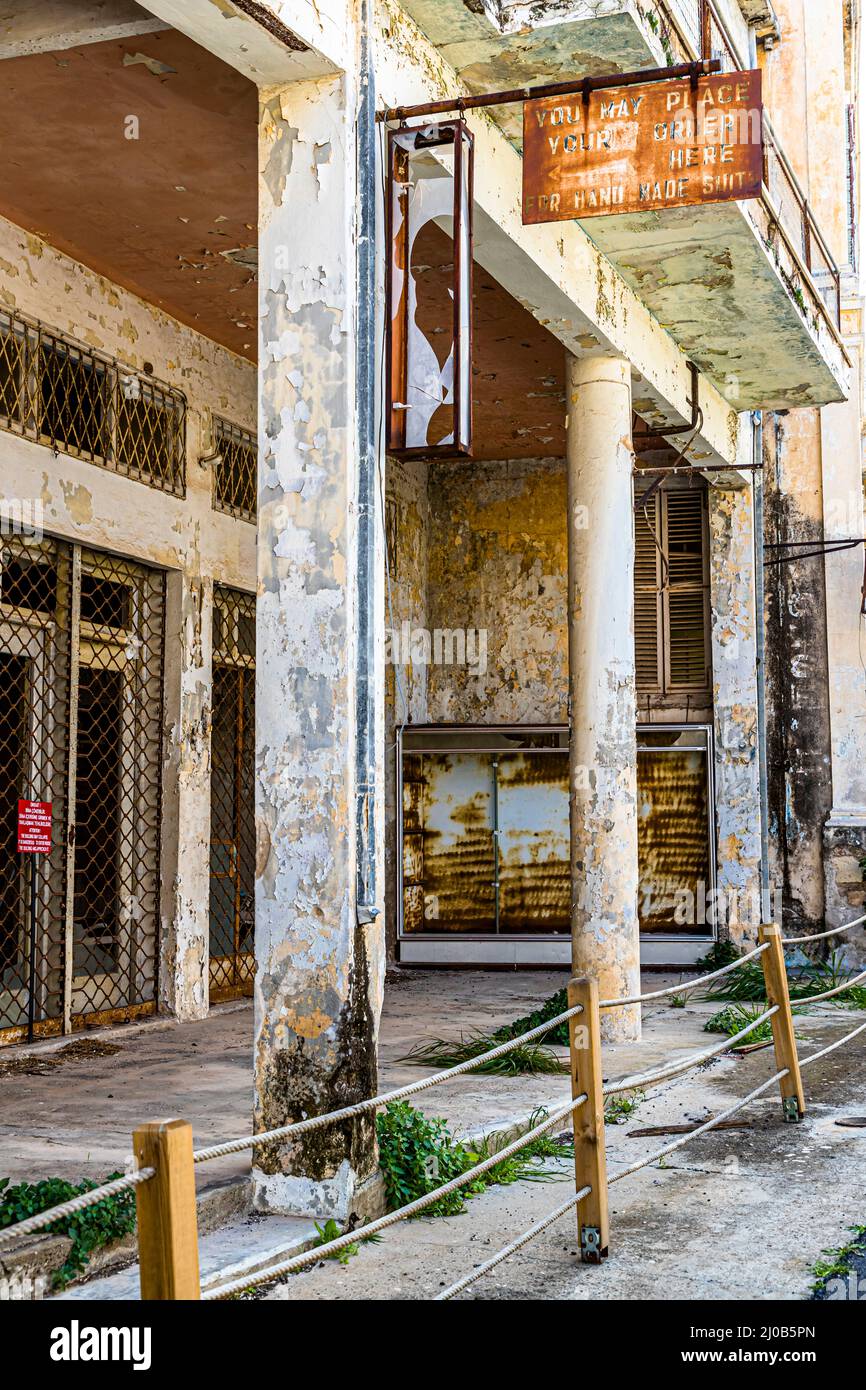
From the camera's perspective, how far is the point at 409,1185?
5086mm

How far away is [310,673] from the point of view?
4992mm

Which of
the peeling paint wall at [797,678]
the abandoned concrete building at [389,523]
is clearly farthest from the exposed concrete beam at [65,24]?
the peeling paint wall at [797,678]

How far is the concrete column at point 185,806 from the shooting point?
911 cm

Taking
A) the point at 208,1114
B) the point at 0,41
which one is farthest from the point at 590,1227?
the point at 0,41

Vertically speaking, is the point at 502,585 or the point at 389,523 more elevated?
the point at 389,523

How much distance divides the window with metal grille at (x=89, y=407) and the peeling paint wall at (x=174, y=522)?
88mm

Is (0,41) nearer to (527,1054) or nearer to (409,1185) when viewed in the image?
(409,1185)

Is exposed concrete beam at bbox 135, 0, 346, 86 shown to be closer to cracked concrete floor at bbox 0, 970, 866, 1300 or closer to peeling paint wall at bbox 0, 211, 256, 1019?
peeling paint wall at bbox 0, 211, 256, 1019

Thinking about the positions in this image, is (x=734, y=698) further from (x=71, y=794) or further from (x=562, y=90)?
(x=562, y=90)

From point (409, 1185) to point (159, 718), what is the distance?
15.9ft

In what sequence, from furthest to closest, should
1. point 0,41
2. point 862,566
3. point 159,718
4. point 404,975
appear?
point 862,566 → point 404,975 → point 159,718 → point 0,41

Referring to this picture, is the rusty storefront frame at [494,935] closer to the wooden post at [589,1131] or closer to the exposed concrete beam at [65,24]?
the exposed concrete beam at [65,24]

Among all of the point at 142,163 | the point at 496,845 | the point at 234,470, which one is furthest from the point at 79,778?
the point at 496,845

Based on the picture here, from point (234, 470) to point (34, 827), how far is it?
349cm
